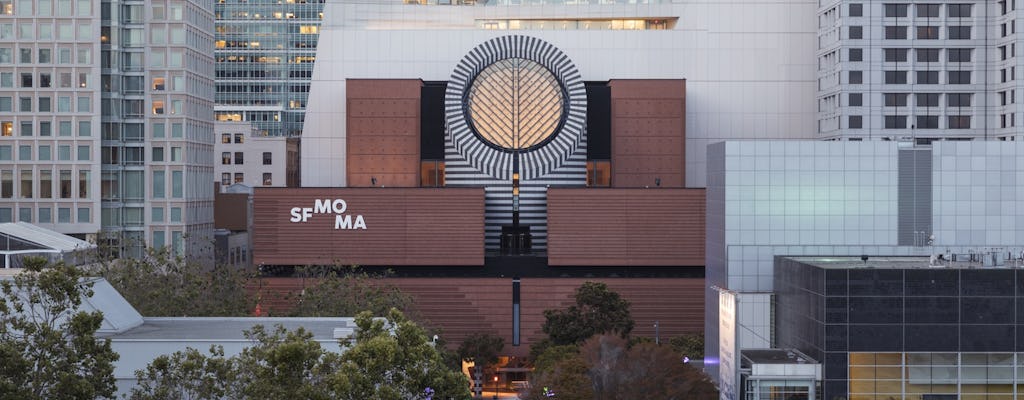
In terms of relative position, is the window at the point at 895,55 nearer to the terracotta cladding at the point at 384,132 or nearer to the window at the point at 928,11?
the window at the point at 928,11

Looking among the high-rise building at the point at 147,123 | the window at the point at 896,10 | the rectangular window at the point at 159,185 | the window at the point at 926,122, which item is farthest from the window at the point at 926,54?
the rectangular window at the point at 159,185

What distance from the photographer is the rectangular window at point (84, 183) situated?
357 ft

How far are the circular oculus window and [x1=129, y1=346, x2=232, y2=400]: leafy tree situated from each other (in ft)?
191

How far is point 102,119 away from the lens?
10981cm

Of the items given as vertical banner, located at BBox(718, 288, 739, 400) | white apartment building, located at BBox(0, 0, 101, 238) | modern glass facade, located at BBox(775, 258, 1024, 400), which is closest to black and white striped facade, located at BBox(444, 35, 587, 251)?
white apartment building, located at BBox(0, 0, 101, 238)

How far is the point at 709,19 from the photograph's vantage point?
367 feet

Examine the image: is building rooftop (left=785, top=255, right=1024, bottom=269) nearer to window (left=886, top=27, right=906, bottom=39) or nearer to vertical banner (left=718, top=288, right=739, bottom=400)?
vertical banner (left=718, top=288, right=739, bottom=400)

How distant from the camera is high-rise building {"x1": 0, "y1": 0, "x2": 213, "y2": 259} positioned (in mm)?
107625

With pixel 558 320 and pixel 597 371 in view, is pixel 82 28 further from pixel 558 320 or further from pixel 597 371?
pixel 597 371

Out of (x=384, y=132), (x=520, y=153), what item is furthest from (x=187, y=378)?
(x=384, y=132)

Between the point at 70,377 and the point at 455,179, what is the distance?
206ft

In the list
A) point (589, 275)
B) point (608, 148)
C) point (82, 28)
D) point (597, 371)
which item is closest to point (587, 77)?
point (608, 148)

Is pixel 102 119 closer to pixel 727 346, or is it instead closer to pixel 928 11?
pixel 727 346

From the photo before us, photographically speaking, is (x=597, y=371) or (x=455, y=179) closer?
(x=597, y=371)
